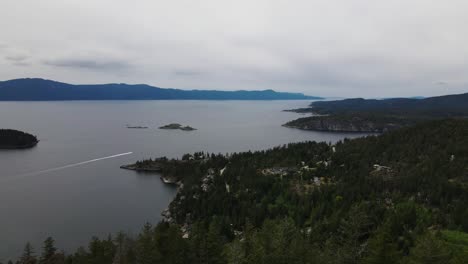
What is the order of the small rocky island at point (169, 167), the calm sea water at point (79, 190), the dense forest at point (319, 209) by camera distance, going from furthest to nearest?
the small rocky island at point (169, 167)
the calm sea water at point (79, 190)
the dense forest at point (319, 209)

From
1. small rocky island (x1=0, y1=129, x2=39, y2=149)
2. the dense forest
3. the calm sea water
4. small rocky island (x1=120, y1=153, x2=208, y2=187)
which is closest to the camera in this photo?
the dense forest

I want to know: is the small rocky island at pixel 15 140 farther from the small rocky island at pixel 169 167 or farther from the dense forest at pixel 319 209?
the dense forest at pixel 319 209

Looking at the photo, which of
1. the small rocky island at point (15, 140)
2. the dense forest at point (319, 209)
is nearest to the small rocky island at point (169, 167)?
the dense forest at point (319, 209)

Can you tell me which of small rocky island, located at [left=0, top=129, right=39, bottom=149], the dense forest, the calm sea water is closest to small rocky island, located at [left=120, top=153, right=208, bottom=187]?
the dense forest

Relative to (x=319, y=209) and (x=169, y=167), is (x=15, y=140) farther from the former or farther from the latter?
(x=319, y=209)

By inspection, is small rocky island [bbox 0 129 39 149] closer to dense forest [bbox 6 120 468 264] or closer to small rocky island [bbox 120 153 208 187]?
small rocky island [bbox 120 153 208 187]

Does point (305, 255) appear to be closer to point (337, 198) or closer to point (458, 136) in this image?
point (337, 198)

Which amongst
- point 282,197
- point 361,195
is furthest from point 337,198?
point 282,197
